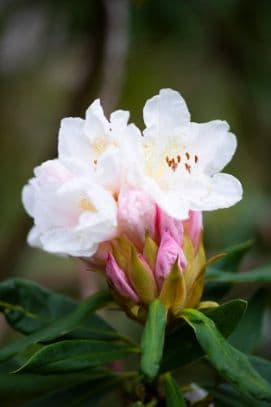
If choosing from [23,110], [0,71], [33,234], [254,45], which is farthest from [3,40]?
[33,234]

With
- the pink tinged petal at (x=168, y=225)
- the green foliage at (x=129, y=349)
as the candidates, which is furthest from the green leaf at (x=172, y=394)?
the pink tinged petal at (x=168, y=225)

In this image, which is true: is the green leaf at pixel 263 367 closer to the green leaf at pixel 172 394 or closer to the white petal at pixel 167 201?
the green leaf at pixel 172 394

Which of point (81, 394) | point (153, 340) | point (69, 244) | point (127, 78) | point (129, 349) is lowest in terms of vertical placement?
point (81, 394)

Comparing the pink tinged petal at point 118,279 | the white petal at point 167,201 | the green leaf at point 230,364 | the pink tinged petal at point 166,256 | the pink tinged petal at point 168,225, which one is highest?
the white petal at point 167,201

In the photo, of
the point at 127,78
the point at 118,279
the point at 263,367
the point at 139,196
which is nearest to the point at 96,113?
the point at 139,196

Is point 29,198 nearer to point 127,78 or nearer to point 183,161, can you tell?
point 183,161

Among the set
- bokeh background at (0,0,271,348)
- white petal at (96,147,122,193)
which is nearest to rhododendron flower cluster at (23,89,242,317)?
white petal at (96,147,122,193)

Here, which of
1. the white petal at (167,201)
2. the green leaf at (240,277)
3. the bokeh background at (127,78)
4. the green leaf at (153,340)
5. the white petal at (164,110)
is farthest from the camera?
the bokeh background at (127,78)

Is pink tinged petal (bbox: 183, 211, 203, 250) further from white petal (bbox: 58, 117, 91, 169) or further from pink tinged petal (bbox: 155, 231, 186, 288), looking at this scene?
white petal (bbox: 58, 117, 91, 169)

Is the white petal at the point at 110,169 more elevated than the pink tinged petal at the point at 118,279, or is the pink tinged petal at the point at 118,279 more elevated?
the white petal at the point at 110,169
